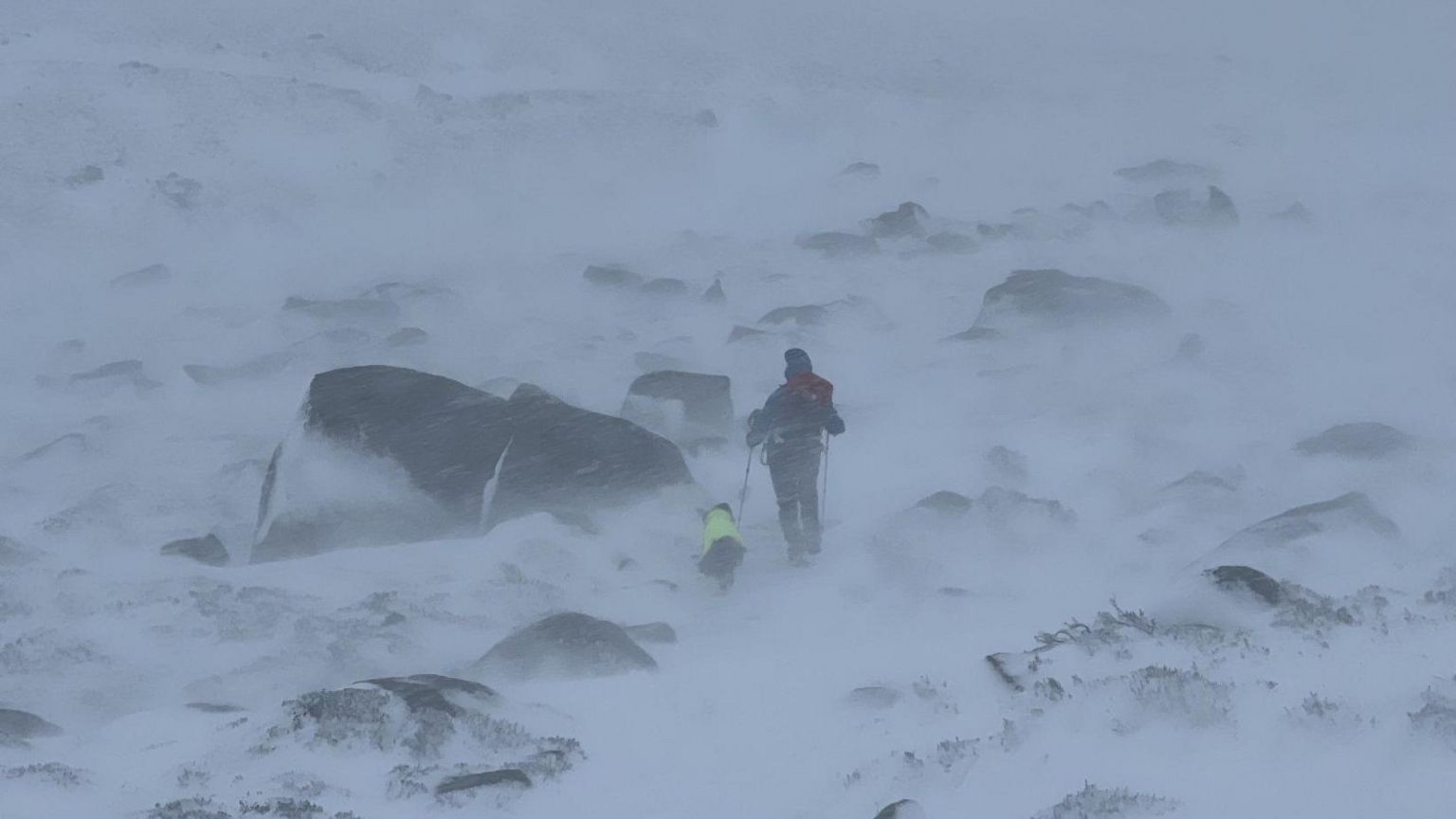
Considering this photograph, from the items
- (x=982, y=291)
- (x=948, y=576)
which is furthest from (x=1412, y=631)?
(x=982, y=291)

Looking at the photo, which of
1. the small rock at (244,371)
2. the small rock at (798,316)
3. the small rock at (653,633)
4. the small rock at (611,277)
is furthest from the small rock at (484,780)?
the small rock at (611,277)

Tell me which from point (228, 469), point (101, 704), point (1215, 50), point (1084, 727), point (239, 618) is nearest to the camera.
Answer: point (1084, 727)

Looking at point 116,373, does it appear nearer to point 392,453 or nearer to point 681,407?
point 392,453

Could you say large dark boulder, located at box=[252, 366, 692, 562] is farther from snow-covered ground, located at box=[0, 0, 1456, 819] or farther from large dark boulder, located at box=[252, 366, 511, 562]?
snow-covered ground, located at box=[0, 0, 1456, 819]

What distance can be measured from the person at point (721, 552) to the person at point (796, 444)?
995 millimetres

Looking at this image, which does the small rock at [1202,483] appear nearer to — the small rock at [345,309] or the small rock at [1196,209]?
the small rock at [345,309]

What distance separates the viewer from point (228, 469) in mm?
17031

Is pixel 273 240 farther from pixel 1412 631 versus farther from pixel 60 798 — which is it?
pixel 1412 631

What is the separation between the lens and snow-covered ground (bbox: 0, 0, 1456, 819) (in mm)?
7934

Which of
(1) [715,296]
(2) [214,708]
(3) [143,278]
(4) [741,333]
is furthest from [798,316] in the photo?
(2) [214,708]

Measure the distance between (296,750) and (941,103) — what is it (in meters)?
35.5

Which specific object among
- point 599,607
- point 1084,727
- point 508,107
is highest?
point 508,107

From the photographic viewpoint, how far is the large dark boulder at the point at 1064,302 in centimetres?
2308

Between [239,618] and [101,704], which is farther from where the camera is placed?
[239,618]
